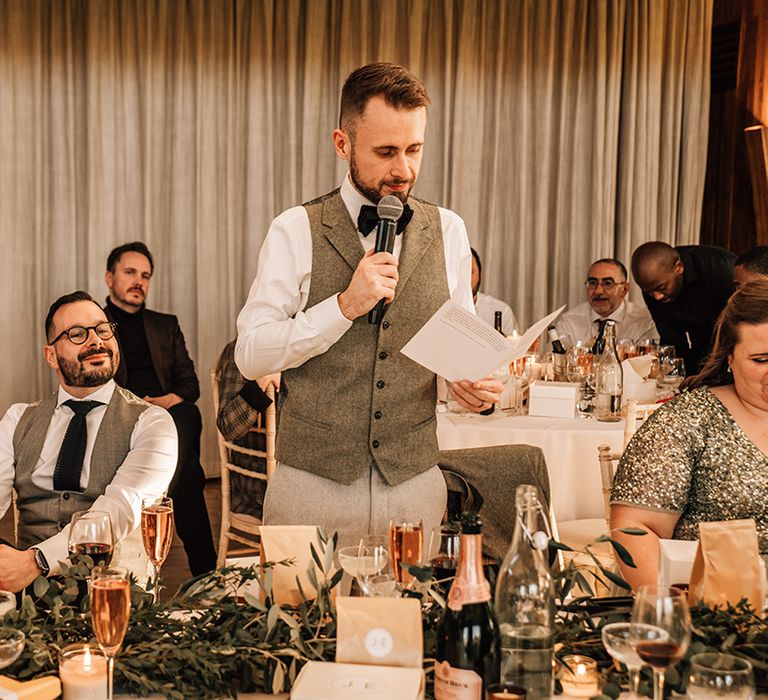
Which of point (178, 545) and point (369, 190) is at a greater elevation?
point (369, 190)

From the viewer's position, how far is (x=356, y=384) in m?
2.04

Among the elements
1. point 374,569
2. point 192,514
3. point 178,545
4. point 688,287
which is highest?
point 688,287

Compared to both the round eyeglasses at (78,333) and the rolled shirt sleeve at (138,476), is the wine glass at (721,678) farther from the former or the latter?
the round eyeglasses at (78,333)

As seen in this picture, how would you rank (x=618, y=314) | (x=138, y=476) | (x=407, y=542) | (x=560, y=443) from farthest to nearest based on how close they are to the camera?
(x=618, y=314) < (x=560, y=443) < (x=138, y=476) < (x=407, y=542)

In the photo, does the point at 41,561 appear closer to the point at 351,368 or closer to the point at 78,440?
the point at 78,440

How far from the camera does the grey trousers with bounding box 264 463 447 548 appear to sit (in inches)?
80.5

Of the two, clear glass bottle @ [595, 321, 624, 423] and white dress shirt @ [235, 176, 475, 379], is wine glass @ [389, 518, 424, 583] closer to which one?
Result: white dress shirt @ [235, 176, 475, 379]

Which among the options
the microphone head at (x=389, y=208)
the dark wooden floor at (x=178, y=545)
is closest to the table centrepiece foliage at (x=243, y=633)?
the microphone head at (x=389, y=208)

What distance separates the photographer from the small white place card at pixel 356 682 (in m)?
1.23

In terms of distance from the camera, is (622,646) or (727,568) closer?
(622,646)

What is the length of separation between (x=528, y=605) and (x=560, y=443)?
2280 mm

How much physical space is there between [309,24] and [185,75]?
907 mm

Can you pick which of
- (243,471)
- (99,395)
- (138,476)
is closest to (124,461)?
(138,476)

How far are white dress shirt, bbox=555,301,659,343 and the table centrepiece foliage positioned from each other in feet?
14.9
